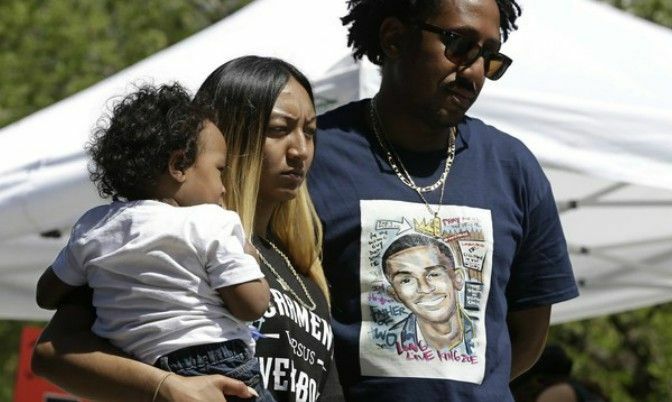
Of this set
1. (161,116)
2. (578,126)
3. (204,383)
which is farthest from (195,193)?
(578,126)

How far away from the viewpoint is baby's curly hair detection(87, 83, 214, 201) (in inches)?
115

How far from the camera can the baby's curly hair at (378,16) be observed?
12.0ft

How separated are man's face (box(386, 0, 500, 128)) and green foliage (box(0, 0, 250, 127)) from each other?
10.2 metres

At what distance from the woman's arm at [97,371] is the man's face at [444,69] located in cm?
95

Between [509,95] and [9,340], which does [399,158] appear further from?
[9,340]

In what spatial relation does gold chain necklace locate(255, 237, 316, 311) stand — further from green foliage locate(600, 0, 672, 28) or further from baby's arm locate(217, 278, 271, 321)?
green foliage locate(600, 0, 672, 28)

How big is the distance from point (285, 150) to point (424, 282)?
0.47m

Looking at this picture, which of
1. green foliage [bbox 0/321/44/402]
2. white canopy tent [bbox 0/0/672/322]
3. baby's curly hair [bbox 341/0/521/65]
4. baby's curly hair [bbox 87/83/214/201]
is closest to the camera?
baby's curly hair [bbox 87/83/214/201]

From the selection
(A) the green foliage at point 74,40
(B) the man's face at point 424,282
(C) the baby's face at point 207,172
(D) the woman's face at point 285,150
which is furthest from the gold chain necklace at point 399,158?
(A) the green foliage at point 74,40

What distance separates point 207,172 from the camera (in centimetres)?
296

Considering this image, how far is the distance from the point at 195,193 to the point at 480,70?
0.89 metres

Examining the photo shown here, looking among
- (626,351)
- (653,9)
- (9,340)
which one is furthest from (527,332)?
(9,340)

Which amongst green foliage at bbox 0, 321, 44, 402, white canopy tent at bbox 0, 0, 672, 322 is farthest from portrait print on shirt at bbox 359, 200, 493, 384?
green foliage at bbox 0, 321, 44, 402

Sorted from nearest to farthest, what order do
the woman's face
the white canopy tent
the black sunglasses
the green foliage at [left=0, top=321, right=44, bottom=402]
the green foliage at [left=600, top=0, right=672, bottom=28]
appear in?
1. the woman's face
2. the black sunglasses
3. the white canopy tent
4. the green foliage at [left=600, top=0, right=672, bottom=28]
5. the green foliage at [left=0, top=321, right=44, bottom=402]
